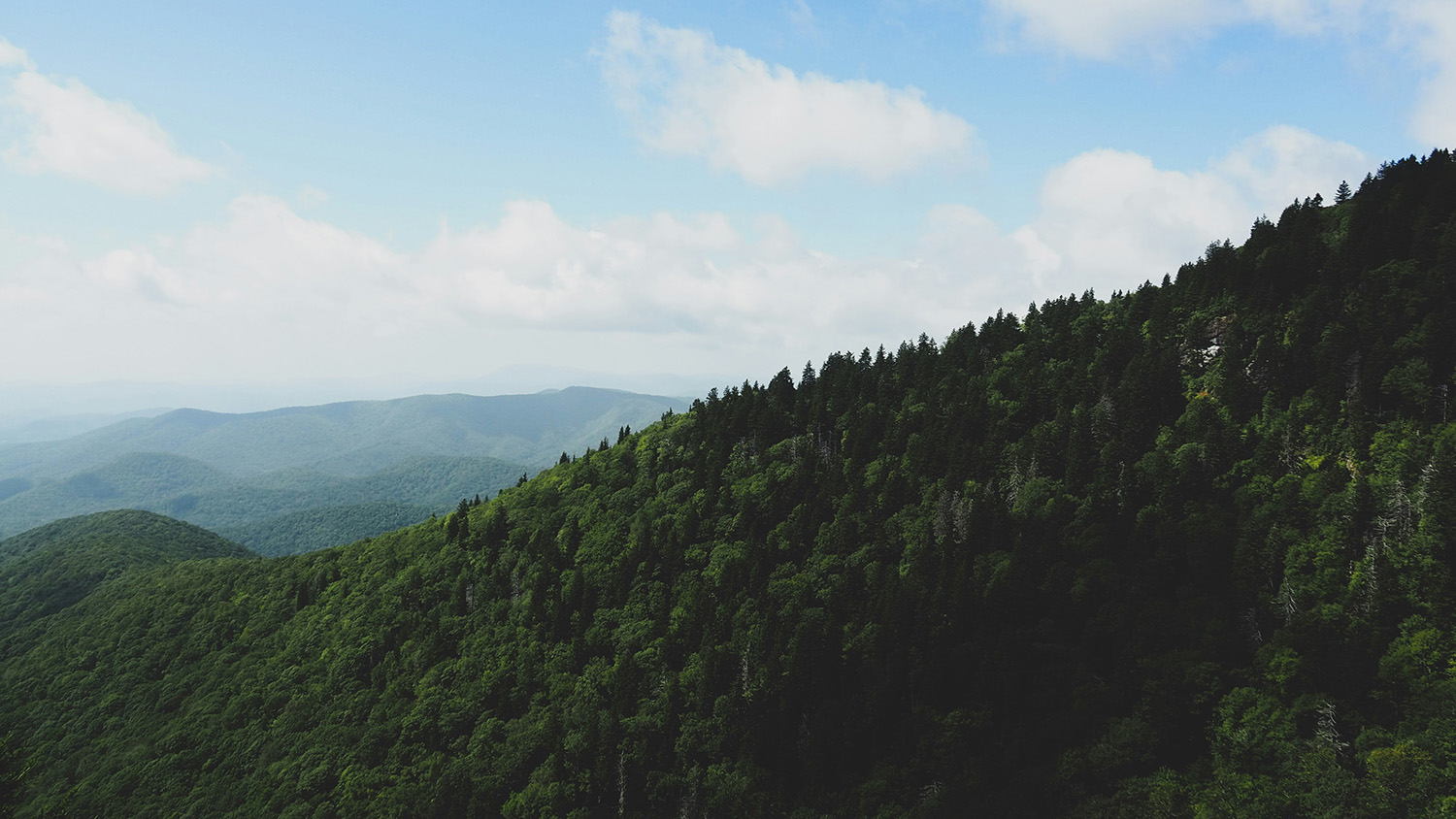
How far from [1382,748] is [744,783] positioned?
62332mm

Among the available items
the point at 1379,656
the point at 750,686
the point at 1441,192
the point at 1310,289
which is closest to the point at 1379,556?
the point at 1379,656

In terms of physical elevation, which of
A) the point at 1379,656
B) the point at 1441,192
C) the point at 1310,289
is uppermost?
the point at 1441,192

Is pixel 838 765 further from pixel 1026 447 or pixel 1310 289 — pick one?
pixel 1310 289

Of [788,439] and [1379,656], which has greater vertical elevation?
[788,439]

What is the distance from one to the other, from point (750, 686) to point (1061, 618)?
4172 centimetres

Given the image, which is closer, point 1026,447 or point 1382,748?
point 1382,748

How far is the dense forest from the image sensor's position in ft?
219

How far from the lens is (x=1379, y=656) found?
6338 cm

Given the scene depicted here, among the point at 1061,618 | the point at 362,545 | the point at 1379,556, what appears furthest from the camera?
the point at 362,545

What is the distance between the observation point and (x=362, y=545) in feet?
566

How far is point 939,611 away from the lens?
89.5 meters

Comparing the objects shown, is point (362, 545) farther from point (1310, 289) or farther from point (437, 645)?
point (1310, 289)

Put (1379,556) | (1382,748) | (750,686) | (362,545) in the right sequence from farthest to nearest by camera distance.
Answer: (362,545) → (750,686) → (1379,556) → (1382,748)

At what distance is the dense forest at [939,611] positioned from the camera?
66.6m
